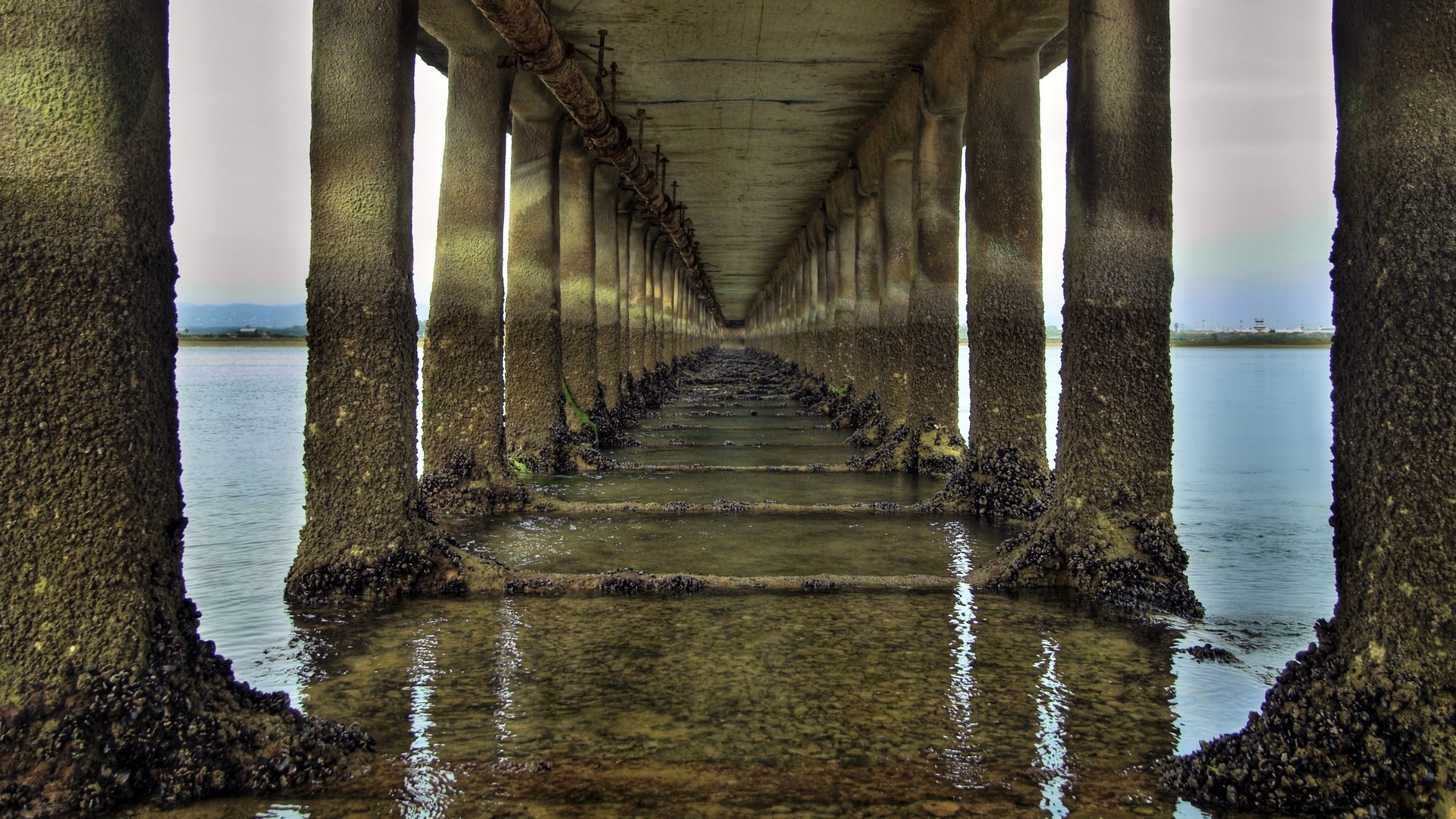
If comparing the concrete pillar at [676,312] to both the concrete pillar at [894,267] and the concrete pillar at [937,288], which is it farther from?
the concrete pillar at [937,288]

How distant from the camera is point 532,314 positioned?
465 inches

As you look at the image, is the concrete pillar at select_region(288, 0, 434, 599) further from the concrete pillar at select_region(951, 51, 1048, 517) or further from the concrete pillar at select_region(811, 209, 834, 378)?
the concrete pillar at select_region(811, 209, 834, 378)

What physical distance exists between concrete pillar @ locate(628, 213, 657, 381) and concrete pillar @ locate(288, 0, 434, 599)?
1834 cm

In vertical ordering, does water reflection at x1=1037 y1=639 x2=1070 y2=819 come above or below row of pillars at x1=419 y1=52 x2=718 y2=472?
below

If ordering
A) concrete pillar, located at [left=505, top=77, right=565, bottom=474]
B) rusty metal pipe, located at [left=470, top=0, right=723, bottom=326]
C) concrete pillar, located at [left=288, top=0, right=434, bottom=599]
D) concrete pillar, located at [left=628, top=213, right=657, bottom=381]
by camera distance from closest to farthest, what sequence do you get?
concrete pillar, located at [left=288, top=0, right=434, bottom=599]
rusty metal pipe, located at [left=470, top=0, right=723, bottom=326]
concrete pillar, located at [left=505, top=77, right=565, bottom=474]
concrete pillar, located at [left=628, top=213, right=657, bottom=381]

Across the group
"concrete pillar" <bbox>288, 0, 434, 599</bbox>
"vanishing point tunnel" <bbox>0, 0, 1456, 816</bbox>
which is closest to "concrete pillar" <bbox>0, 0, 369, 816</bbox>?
"vanishing point tunnel" <bbox>0, 0, 1456, 816</bbox>

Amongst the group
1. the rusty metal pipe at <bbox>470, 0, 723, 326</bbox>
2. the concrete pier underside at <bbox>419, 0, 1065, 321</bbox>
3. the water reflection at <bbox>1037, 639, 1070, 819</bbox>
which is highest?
the concrete pier underside at <bbox>419, 0, 1065, 321</bbox>

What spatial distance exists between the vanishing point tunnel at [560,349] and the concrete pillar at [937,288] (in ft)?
0.14

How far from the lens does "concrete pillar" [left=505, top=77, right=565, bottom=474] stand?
11805mm

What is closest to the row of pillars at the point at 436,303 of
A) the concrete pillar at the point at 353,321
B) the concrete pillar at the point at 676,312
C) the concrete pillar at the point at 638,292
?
the concrete pillar at the point at 353,321

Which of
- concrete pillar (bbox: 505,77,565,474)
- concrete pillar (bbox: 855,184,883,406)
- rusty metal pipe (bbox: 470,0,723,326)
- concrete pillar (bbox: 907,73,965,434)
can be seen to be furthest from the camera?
concrete pillar (bbox: 855,184,883,406)

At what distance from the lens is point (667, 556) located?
7328mm

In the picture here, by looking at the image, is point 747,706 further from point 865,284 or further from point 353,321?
point 865,284

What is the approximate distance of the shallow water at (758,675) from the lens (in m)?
3.42
